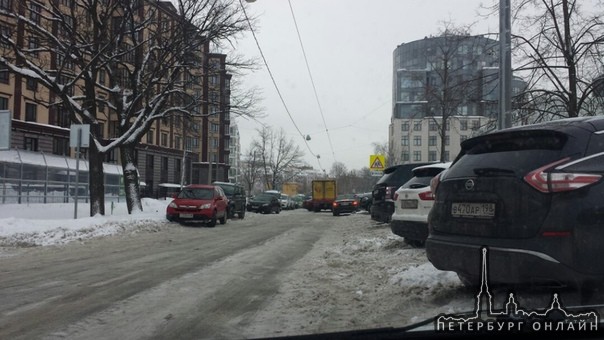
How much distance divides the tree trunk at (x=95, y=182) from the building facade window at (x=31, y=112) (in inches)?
1176

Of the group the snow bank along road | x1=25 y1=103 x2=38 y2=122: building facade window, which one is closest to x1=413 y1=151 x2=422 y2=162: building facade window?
x1=25 y1=103 x2=38 y2=122: building facade window

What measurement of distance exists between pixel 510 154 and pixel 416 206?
4.72 m

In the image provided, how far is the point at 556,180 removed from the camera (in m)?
3.87

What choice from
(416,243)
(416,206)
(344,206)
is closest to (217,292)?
(416,206)

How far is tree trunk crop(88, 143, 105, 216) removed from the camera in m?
18.6

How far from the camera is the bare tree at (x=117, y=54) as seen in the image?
59.5 feet

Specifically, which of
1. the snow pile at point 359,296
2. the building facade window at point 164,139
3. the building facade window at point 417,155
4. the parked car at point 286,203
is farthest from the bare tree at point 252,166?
the snow pile at point 359,296

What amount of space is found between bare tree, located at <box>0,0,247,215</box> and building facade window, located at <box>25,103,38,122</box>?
84.6ft

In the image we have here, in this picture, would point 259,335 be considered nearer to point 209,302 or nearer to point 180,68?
point 209,302

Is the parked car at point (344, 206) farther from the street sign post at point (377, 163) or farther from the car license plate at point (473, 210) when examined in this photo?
the car license plate at point (473, 210)

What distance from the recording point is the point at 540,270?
3.88 metres

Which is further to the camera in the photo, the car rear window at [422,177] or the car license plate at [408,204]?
the car rear window at [422,177]

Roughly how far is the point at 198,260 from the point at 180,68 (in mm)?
13474

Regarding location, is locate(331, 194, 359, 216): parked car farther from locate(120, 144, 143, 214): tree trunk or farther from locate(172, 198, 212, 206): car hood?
locate(172, 198, 212, 206): car hood
